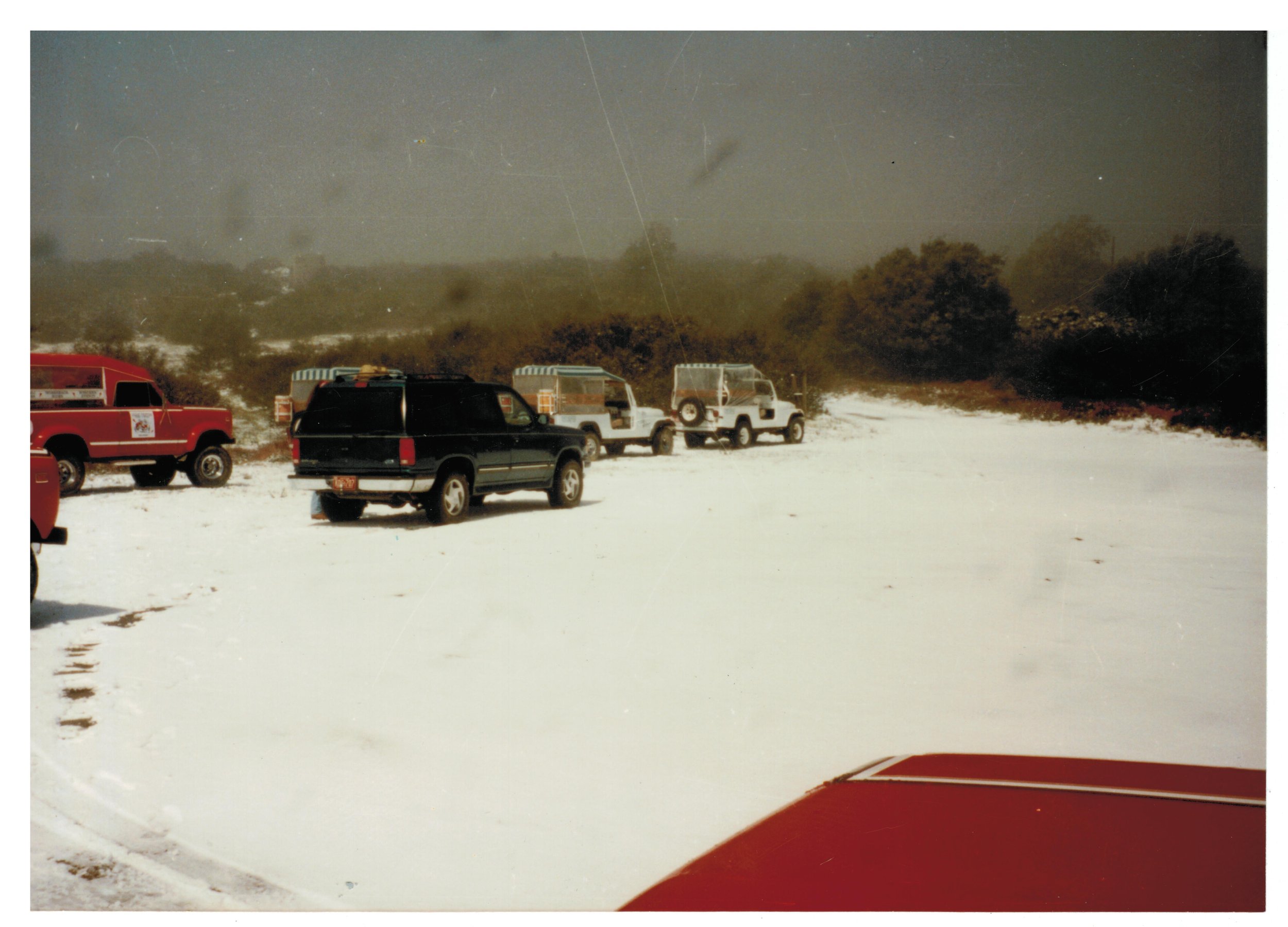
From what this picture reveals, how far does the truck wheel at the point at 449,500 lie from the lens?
12125 millimetres

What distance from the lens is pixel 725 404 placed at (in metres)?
23.6

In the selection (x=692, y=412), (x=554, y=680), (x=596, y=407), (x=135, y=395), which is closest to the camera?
(x=554, y=680)

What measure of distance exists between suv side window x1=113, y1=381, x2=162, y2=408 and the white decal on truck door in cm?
10

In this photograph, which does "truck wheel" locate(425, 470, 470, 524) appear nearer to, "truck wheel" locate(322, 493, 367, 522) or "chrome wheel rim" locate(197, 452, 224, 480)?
"truck wheel" locate(322, 493, 367, 522)

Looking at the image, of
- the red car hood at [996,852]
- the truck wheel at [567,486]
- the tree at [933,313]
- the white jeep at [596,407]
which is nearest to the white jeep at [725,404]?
the white jeep at [596,407]

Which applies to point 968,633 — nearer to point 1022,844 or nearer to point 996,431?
point 1022,844

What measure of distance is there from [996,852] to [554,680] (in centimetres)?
375

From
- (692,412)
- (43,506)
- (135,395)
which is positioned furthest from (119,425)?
(692,412)

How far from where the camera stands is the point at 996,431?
16547 millimetres

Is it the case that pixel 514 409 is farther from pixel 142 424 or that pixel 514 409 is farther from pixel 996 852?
pixel 996 852

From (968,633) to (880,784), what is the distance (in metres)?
4.64

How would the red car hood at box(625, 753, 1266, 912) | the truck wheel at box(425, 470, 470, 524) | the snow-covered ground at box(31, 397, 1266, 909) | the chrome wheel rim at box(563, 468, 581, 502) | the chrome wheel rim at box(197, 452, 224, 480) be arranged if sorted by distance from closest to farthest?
1. the red car hood at box(625, 753, 1266, 912)
2. the snow-covered ground at box(31, 397, 1266, 909)
3. the truck wheel at box(425, 470, 470, 524)
4. the chrome wheel rim at box(563, 468, 581, 502)
5. the chrome wheel rim at box(197, 452, 224, 480)

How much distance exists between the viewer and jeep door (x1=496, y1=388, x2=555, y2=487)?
13367 mm

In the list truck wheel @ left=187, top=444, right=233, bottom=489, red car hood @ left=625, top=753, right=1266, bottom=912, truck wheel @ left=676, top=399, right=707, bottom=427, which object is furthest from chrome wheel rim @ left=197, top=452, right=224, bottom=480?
red car hood @ left=625, top=753, right=1266, bottom=912
